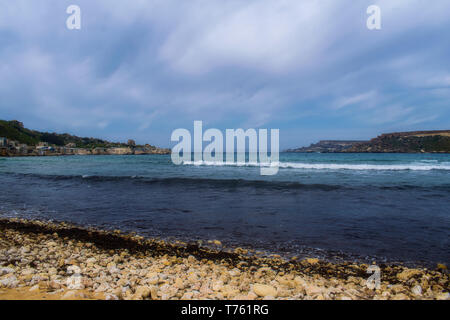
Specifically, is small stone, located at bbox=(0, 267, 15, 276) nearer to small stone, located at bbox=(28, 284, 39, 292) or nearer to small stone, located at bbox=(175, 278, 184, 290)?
small stone, located at bbox=(28, 284, 39, 292)

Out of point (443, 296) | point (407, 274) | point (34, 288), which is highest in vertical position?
point (34, 288)

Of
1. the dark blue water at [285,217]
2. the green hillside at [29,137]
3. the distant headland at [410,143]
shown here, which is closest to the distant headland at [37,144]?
the green hillside at [29,137]

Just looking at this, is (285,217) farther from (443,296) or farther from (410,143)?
(410,143)

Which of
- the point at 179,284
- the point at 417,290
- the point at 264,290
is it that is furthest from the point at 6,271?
the point at 417,290

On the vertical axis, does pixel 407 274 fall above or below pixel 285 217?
above

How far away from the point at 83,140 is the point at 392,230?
183m

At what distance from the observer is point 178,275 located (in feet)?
13.8

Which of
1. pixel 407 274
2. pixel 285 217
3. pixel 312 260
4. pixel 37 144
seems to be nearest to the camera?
pixel 407 274

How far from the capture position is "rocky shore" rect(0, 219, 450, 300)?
3.56 meters

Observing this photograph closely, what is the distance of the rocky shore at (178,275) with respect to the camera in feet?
11.7

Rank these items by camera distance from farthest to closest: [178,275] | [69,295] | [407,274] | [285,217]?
[285,217] < [407,274] < [178,275] < [69,295]

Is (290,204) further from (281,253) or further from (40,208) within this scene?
(40,208)

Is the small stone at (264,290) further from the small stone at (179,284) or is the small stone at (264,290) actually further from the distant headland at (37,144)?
the distant headland at (37,144)
